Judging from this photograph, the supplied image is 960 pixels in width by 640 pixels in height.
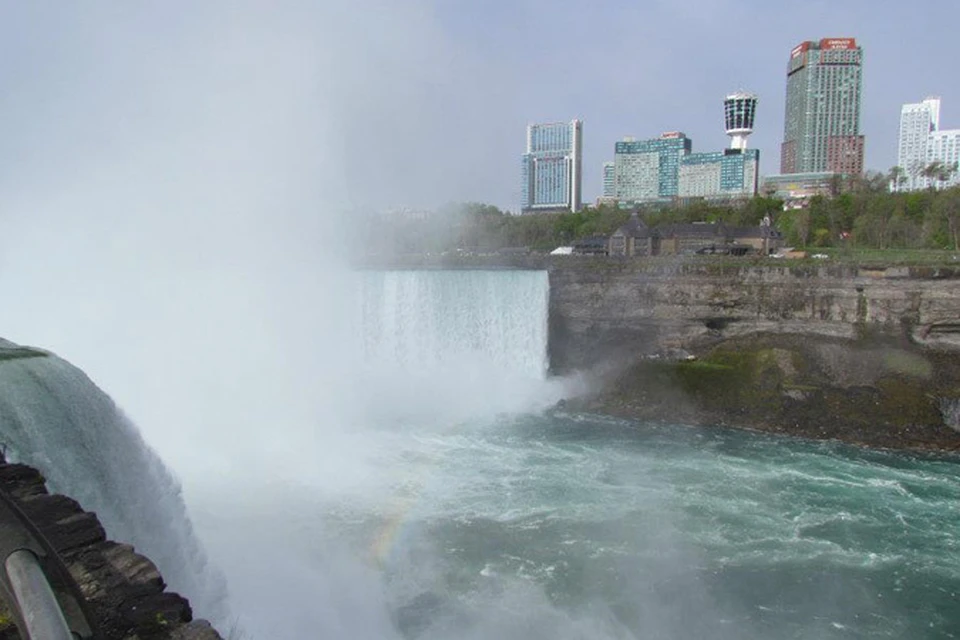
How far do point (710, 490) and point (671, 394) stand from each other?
7721mm

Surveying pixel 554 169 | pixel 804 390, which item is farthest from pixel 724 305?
pixel 554 169

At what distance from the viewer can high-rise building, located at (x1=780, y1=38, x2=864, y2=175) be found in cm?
12112

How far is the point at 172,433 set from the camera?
16.6 m

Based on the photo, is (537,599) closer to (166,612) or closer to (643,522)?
(643,522)

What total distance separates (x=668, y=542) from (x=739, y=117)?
12415 cm

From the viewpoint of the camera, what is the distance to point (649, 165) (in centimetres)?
13550

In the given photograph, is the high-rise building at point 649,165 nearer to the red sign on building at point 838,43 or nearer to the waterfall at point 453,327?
the red sign on building at point 838,43

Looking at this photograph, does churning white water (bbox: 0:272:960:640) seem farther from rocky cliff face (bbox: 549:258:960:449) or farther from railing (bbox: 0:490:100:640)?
railing (bbox: 0:490:100:640)

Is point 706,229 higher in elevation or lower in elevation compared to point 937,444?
higher

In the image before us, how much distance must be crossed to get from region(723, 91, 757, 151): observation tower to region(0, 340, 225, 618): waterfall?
126543 mm

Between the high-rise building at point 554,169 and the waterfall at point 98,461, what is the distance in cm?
9801

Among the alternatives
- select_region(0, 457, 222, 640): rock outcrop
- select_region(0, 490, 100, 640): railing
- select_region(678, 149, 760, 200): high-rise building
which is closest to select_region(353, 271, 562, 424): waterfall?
select_region(0, 457, 222, 640): rock outcrop

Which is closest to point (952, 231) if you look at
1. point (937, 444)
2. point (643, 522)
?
point (937, 444)

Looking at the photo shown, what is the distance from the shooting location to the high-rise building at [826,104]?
121 m
